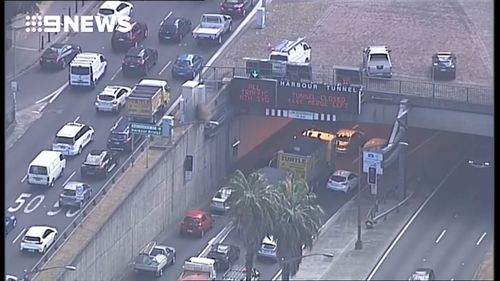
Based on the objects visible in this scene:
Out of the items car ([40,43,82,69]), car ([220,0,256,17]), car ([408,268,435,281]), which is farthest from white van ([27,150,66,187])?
car ([408,268,435,281])

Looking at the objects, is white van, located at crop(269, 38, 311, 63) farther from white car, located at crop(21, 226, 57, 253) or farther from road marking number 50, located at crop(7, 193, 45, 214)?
white car, located at crop(21, 226, 57, 253)

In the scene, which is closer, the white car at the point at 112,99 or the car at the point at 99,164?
the car at the point at 99,164

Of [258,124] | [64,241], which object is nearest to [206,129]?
[258,124]

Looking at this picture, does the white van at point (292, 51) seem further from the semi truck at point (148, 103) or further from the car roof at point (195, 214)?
the car roof at point (195, 214)

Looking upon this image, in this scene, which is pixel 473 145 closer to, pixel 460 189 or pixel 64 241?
pixel 460 189

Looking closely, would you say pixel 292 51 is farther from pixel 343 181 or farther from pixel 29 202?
pixel 29 202

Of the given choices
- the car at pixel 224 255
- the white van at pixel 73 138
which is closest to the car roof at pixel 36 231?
the white van at pixel 73 138

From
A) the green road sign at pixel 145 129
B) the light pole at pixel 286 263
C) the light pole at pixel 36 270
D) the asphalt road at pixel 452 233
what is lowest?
the light pole at pixel 36 270

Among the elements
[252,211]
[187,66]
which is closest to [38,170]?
[187,66]
